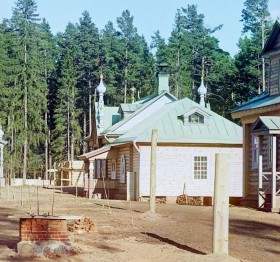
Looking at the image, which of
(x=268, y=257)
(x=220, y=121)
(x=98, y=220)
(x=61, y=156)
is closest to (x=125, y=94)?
(x=61, y=156)

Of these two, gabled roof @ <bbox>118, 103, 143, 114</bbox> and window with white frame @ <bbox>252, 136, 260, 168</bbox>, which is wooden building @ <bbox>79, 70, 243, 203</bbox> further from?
window with white frame @ <bbox>252, 136, 260, 168</bbox>

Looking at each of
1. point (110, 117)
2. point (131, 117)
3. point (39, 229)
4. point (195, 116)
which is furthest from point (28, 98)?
point (39, 229)

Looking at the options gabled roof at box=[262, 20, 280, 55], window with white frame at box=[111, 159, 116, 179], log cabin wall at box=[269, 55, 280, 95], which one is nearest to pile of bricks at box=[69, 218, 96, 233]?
log cabin wall at box=[269, 55, 280, 95]

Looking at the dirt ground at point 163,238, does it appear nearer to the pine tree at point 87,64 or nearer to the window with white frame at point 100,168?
the window with white frame at point 100,168

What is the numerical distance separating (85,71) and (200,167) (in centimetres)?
5534

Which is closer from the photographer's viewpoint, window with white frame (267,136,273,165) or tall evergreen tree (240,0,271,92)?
window with white frame (267,136,273,165)

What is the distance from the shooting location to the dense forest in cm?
6819

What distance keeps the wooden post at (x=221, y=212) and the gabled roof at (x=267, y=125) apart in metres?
11.3

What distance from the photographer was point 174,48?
292ft

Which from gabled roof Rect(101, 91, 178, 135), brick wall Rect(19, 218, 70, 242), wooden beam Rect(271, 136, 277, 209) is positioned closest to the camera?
brick wall Rect(19, 218, 70, 242)

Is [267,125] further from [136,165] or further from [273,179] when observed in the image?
[136,165]

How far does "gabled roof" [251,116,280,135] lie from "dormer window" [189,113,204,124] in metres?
10.3

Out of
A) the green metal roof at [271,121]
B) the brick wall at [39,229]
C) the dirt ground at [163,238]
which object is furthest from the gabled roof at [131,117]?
the brick wall at [39,229]

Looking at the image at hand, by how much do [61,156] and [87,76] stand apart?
47.3ft
